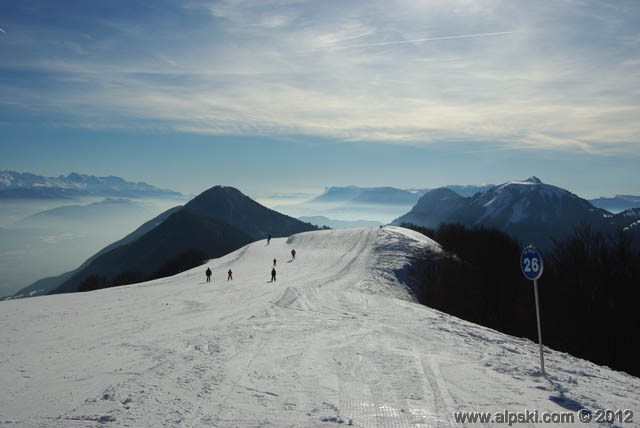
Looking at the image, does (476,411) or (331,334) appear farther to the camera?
(331,334)

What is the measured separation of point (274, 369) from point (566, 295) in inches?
1335

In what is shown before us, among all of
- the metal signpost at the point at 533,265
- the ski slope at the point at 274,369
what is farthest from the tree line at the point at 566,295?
the metal signpost at the point at 533,265

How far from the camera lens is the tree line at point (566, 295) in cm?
3064

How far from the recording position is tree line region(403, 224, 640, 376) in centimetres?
3064

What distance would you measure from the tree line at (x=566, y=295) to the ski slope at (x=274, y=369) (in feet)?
60.7

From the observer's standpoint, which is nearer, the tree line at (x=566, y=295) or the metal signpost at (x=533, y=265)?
the metal signpost at (x=533, y=265)

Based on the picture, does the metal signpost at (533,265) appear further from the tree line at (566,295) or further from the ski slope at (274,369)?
the tree line at (566,295)

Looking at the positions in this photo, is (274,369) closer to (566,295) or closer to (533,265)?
(533,265)

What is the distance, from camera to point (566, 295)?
36.0 m

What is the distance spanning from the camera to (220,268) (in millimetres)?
51344

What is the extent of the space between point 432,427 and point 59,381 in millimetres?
9690

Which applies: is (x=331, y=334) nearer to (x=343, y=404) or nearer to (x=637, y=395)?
(x=343, y=404)

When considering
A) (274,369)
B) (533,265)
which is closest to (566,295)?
(533,265)

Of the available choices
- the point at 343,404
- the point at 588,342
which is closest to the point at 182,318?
the point at 343,404
